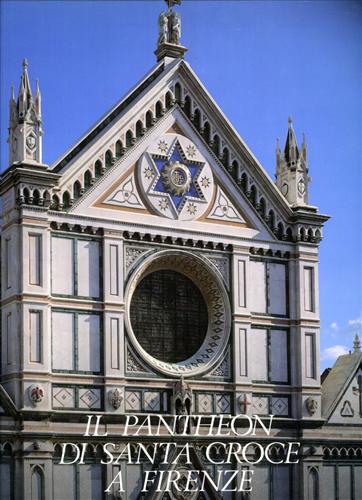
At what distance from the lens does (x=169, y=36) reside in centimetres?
3256

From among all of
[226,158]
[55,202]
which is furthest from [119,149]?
[226,158]

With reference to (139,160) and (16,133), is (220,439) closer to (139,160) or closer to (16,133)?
(139,160)

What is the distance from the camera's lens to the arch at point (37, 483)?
27.3 m

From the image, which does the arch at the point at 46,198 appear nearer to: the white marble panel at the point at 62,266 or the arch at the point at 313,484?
the white marble panel at the point at 62,266

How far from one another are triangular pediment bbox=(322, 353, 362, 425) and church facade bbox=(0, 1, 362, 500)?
2.1 inches

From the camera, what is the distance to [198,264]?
31.3 meters

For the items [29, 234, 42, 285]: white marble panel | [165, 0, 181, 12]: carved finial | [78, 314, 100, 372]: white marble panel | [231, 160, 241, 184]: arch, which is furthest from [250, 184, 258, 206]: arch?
[29, 234, 42, 285]: white marble panel

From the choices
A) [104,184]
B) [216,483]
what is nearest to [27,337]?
[104,184]

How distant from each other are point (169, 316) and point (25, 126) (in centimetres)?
637

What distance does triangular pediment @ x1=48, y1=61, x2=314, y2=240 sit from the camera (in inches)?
1178

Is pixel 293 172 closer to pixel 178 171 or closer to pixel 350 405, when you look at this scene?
pixel 178 171

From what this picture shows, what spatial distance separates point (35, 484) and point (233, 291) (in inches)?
308

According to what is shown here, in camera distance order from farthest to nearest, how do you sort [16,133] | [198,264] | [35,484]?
[198,264]
[16,133]
[35,484]

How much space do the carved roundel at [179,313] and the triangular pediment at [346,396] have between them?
401 centimetres
